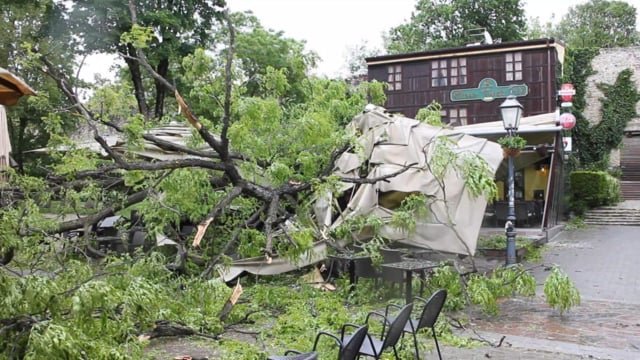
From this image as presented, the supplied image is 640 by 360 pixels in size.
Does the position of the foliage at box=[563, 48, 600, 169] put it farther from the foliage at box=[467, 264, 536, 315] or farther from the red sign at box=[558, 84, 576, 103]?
the foliage at box=[467, 264, 536, 315]

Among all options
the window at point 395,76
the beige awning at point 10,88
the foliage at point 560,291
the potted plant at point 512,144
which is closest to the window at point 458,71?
the window at point 395,76

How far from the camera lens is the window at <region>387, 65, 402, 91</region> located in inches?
855

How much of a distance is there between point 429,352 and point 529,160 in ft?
40.6

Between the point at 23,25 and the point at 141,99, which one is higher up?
the point at 23,25

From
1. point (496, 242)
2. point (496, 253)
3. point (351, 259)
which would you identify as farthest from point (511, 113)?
point (351, 259)

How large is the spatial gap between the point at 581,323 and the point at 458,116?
15.3 m

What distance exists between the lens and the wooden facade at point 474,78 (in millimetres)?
19500

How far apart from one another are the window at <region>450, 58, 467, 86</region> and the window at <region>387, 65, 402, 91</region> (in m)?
2.00

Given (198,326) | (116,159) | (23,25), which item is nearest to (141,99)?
(23,25)

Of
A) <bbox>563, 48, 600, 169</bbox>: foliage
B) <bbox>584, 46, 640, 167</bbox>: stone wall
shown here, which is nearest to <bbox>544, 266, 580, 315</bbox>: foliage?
<bbox>563, 48, 600, 169</bbox>: foliage

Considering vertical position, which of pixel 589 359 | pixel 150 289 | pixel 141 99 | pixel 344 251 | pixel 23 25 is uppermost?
pixel 23 25

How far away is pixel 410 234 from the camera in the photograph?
345 inches

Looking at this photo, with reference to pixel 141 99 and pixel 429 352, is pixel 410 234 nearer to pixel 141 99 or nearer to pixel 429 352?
pixel 429 352

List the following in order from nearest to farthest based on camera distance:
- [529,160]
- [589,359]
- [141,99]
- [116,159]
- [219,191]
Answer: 1. [589,359]
2. [116,159]
3. [219,191]
4. [529,160]
5. [141,99]
